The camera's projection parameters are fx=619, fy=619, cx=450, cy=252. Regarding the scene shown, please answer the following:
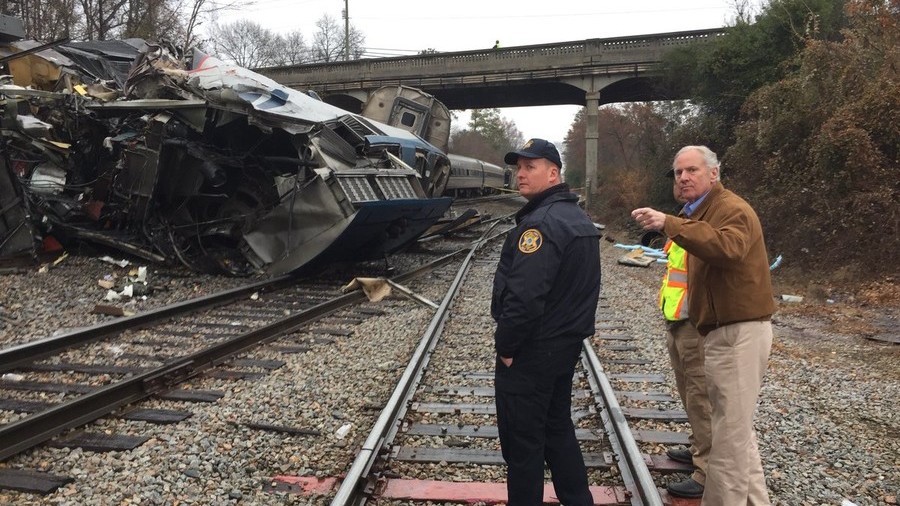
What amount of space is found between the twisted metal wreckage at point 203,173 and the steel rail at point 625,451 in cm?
514

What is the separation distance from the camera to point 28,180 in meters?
11.5

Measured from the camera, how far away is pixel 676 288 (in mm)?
3387

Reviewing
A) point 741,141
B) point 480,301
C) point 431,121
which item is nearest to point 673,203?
point 741,141

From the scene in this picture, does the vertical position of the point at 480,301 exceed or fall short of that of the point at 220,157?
it falls short

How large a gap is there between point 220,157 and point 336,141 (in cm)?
184

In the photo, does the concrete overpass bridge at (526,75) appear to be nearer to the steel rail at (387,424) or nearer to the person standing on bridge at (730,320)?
the steel rail at (387,424)

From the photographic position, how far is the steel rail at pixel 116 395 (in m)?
3.70

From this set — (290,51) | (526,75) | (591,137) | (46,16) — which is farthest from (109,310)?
(290,51)

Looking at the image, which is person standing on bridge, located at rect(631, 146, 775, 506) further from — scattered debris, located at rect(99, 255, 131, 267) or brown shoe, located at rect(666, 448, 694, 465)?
scattered debris, located at rect(99, 255, 131, 267)

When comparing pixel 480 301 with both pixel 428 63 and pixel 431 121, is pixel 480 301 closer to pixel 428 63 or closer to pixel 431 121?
pixel 431 121

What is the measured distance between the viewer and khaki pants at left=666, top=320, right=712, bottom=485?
3.31 metres

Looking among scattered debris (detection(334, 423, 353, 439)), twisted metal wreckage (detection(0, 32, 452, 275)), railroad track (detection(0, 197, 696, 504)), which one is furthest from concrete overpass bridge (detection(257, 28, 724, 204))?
scattered debris (detection(334, 423, 353, 439))

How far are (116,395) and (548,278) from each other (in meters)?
3.49

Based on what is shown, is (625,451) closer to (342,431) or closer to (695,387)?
(695,387)
